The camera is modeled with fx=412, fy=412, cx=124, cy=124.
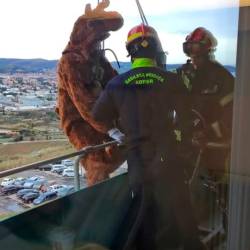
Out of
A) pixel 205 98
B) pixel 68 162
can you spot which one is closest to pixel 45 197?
pixel 68 162

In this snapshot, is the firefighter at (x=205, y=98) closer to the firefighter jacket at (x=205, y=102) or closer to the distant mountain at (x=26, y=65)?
the firefighter jacket at (x=205, y=102)

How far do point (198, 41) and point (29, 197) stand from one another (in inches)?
37.5

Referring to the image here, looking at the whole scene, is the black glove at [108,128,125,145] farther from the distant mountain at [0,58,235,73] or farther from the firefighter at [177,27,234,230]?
the distant mountain at [0,58,235,73]

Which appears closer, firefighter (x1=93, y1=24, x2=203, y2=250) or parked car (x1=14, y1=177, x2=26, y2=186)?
parked car (x1=14, y1=177, x2=26, y2=186)

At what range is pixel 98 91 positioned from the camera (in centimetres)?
172

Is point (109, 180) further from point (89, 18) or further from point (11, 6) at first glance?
point (11, 6)

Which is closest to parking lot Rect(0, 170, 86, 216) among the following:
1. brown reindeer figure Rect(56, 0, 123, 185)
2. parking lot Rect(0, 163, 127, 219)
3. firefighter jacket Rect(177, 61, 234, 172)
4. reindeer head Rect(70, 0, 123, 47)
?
parking lot Rect(0, 163, 127, 219)

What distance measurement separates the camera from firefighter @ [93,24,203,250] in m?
1.74

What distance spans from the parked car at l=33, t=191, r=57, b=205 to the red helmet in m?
0.81

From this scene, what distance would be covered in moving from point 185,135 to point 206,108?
152 mm

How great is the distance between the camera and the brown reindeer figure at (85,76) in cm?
158

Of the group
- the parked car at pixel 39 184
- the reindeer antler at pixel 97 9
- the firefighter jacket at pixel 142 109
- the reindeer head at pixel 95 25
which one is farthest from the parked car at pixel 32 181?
the reindeer antler at pixel 97 9

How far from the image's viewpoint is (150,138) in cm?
181

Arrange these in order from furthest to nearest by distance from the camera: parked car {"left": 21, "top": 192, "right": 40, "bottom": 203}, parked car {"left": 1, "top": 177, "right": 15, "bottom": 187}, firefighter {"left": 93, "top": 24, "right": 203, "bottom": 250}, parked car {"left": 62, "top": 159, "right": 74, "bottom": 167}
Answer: firefighter {"left": 93, "top": 24, "right": 203, "bottom": 250}
parked car {"left": 62, "top": 159, "right": 74, "bottom": 167}
parked car {"left": 21, "top": 192, "right": 40, "bottom": 203}
parked car {"left": 1, "top": 177, "right": 15, "bottom": 187}
